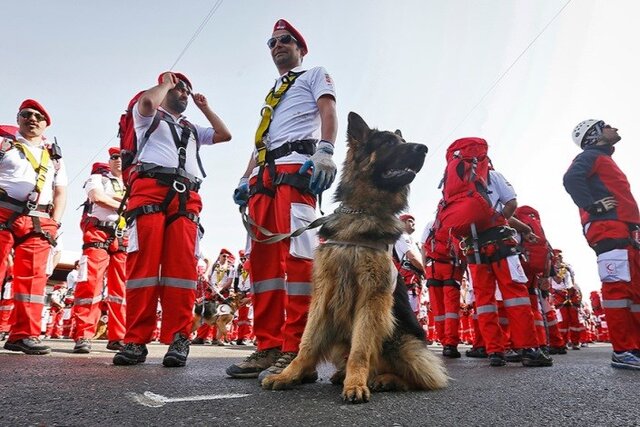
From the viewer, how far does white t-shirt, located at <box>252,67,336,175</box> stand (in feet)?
11.6

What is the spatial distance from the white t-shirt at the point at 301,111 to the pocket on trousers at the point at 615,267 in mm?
3530

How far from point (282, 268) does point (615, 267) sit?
145 inches

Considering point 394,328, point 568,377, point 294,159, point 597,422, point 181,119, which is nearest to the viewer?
point 597,422

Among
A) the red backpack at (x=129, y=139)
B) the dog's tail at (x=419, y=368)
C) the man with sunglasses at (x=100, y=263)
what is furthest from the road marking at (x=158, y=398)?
the man with sunglasses at (x=100, y=263)

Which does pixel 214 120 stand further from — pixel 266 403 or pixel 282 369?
pixel 266 403

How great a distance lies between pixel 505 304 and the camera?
508 cm

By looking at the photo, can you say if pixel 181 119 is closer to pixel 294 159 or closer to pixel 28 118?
pixel 294 159

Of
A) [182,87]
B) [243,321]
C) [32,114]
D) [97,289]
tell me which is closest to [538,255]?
[182,87]

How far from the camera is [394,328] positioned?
2.72m

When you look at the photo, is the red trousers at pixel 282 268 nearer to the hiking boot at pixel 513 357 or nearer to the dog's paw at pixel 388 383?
the dog's paw at pixel 388 383

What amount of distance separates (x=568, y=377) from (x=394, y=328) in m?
2.05

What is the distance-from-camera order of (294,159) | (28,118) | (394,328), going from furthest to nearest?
1. (28,118)
2. (294,159)
3. (394,328)

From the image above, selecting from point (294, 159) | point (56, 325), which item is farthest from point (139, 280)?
point (56, 325)

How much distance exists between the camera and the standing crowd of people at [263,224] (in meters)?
3.37
